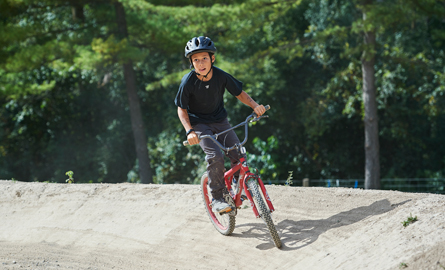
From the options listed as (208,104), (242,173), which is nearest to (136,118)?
(208,104)

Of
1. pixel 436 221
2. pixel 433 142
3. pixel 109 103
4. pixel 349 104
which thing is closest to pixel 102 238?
pixel 436 221

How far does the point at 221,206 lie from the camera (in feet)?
16.4

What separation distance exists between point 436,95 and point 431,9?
3.84m

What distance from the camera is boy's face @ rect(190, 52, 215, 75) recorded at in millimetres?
4867

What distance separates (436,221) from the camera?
422 cm

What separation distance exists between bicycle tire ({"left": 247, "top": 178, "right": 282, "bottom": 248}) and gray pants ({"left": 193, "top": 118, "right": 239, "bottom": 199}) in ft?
1.43

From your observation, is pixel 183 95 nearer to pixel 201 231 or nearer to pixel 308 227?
pixel 201 231

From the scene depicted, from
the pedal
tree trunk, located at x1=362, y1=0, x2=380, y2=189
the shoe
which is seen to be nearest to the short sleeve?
the shoe

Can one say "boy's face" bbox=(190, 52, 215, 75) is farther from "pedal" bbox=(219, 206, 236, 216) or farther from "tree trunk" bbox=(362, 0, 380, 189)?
"tree trunk" bbox=(362, 0, 380, 189)

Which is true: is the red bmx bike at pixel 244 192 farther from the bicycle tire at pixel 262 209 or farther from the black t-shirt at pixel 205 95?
the black t-shirt at pixel 205 95

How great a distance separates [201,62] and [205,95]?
40 cm

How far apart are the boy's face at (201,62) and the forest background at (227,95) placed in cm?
720

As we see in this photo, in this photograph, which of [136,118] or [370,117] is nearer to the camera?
[370,117]

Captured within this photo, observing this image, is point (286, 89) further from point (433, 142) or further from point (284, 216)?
point (284, 216)
